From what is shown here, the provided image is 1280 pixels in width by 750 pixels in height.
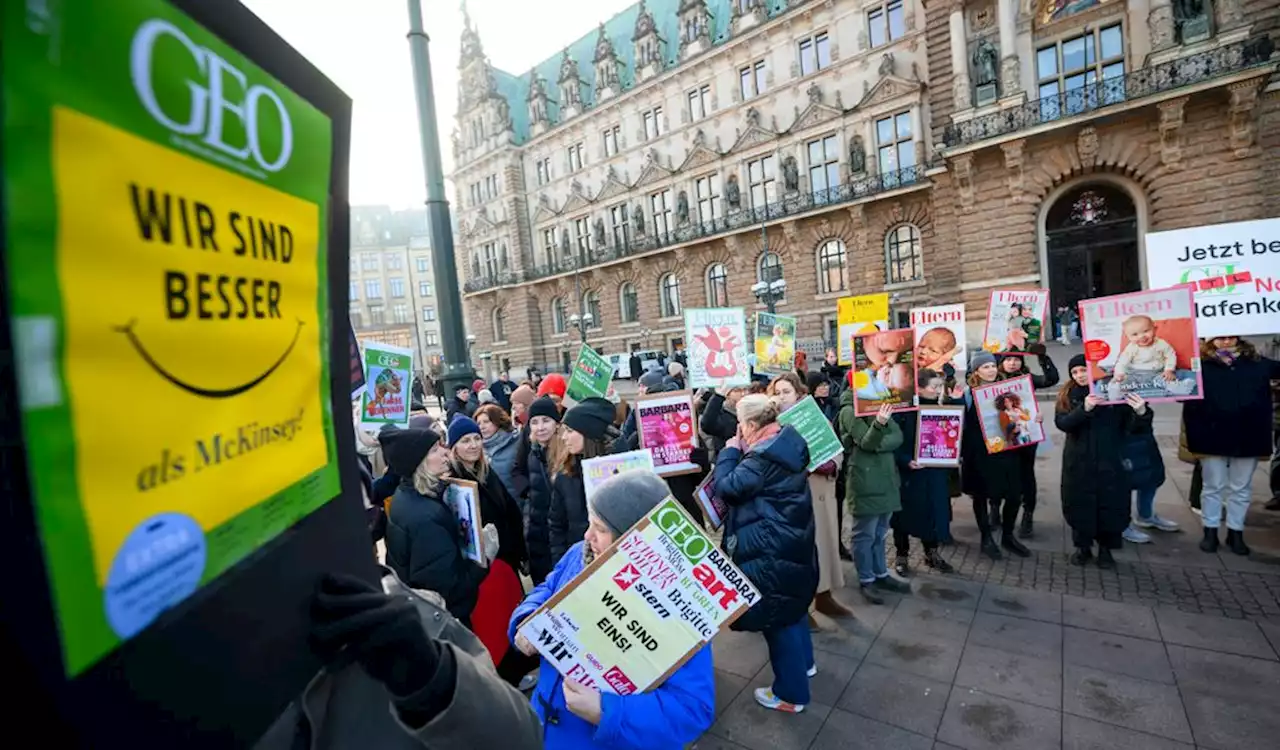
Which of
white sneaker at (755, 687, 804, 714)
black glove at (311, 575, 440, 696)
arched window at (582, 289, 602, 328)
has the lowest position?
white sneaker at (755, 687, 804, 714)

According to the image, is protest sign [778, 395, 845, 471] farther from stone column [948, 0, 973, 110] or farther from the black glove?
stone column [948, 0, 973, 110]

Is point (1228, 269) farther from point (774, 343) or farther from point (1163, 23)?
point (1163, 23)

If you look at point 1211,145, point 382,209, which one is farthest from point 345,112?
point 382,209

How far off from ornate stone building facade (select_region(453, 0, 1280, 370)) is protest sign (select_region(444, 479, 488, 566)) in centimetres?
1981

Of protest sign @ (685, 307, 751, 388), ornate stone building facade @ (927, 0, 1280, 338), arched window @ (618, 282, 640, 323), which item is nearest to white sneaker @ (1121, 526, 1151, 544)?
protest sign @ (685, 307, 751, 388)

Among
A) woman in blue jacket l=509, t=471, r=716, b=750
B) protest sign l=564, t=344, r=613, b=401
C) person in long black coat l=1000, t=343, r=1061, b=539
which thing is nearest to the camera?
woman in blue jacket l=509, t=471, r=716, b=750

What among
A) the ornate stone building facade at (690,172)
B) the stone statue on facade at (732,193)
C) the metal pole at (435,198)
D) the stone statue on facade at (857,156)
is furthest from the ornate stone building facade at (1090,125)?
the metal pole at (435,198)

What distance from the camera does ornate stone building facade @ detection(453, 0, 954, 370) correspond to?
23391 millimetres

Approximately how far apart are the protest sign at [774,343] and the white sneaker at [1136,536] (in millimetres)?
3334

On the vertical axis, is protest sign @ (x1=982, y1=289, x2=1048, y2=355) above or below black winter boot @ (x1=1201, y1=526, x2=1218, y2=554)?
above

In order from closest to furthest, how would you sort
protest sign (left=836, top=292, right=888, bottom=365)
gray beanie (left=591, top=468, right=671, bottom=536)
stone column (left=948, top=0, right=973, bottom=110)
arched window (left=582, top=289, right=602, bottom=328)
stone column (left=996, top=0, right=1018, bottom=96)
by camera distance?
gray beanie (left=591, top=468, right=671, bottom=536) → protest sign (left=836, top=292, right=888, bottom=365) → stone column (left=996, top=0, right=1018, bottom=96) → stone column (left=948, top=0, right=973, bottom=110) → arched window (left=582, top=289, right=602, bottom=328)

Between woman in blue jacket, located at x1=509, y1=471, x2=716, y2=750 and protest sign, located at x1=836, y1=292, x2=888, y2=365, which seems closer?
woman in blue jacket, located at x1=509, y1=471, x2=716, y2=750

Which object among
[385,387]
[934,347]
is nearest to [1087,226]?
[934,347]

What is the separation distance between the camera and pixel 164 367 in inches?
22.2
